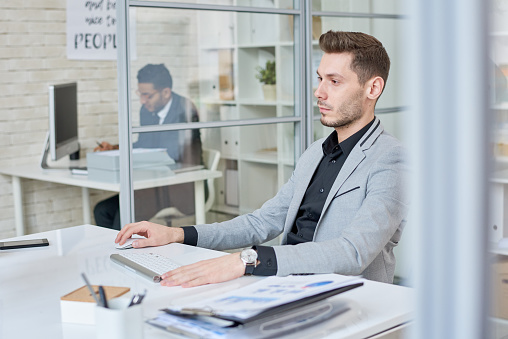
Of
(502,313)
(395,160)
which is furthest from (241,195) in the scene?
(502,313)

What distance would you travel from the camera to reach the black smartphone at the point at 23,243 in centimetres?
177

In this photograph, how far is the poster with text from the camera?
14.0 feet

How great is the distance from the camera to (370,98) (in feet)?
6.28

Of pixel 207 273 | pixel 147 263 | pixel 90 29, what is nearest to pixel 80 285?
pixel 147 263

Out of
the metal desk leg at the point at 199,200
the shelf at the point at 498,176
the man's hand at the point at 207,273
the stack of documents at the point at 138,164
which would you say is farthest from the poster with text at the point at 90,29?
the shelf at the point at 498,176

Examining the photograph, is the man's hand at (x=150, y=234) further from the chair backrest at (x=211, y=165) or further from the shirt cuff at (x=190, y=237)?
the chair backrest at (x=211, y=165)

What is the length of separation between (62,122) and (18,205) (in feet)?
2.04

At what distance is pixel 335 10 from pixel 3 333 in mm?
2632

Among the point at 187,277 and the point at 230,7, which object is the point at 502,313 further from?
the point at 230,7

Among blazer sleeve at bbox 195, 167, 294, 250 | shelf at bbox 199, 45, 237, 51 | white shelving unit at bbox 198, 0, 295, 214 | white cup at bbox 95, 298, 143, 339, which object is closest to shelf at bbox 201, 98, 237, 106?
white shelving unit at bbox 198, 0, 295, 214

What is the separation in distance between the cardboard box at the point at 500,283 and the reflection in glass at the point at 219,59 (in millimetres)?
2270

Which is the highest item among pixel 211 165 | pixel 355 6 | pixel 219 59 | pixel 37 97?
pixel 355 6

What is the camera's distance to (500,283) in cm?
40

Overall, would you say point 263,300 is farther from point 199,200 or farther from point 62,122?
point 62,122
